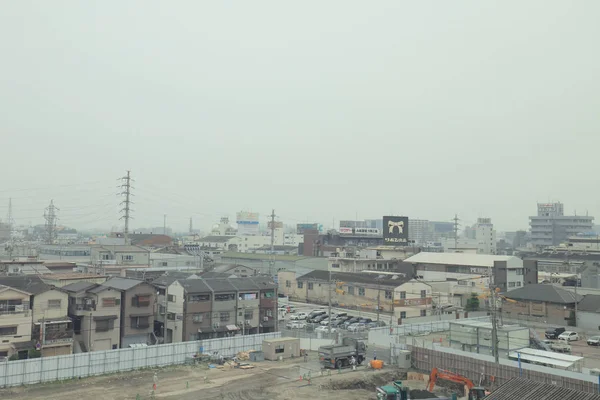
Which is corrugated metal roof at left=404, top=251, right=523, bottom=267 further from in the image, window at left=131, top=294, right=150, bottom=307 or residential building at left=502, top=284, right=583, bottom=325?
window at left=131, top=294, right=150, bottom=307

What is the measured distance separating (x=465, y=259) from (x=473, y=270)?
2466mm

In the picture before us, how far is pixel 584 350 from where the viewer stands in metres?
37.1

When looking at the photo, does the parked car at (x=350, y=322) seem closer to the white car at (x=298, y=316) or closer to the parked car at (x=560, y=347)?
the white car at (x=298, y=316)

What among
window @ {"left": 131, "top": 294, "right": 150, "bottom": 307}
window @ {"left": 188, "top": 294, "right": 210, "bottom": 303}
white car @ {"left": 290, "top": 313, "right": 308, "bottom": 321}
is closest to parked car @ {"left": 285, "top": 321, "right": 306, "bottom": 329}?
white car @ {"left": 290, "top": 313, "right": 308, "bottom": 321}

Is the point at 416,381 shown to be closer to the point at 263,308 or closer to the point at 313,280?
the point at 263,308

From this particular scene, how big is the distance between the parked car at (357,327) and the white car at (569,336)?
16.2m

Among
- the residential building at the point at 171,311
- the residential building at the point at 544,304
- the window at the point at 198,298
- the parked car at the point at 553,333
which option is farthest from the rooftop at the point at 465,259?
the residential building at the point at 171,311

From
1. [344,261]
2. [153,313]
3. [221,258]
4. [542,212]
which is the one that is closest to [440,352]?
[153,313]

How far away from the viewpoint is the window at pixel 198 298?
132ft

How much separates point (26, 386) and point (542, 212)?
172 m

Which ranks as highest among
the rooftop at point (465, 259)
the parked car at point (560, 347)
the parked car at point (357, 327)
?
the rooftop at point (465, 259)

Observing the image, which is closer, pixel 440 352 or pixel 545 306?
pixel 440 352

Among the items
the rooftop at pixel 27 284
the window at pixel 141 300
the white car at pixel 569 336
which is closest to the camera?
the rooftop at pixel 27 284

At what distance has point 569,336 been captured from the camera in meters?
41.2
